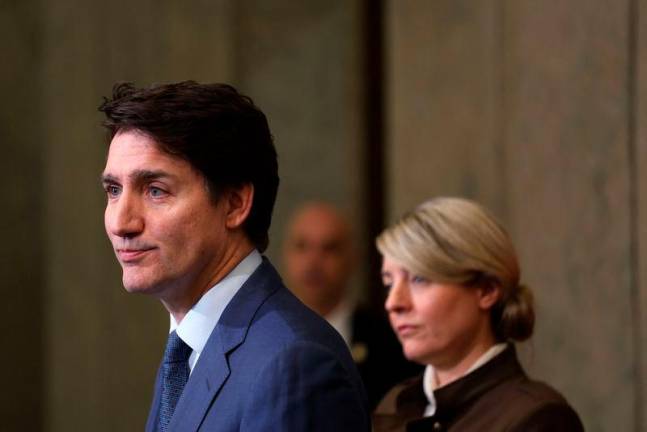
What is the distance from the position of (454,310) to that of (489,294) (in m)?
0.12

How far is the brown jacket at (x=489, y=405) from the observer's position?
3045 millimetres

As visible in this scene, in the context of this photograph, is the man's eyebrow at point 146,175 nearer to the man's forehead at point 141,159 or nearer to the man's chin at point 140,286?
the man's forehead at point 141,159

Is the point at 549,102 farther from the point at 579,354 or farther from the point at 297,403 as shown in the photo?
the point at 297,403

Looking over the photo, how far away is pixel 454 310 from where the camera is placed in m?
3.34

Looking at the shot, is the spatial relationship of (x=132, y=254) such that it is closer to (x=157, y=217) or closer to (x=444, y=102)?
(x=157, y=217)

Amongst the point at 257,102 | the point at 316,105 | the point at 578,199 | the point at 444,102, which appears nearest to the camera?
the point at 578,199

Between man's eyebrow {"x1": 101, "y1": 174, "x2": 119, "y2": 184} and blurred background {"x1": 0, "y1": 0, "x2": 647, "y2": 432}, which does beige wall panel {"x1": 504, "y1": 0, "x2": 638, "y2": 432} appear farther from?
A: man's eyebrow {"x1": 101, "y1": 174, "x2": 119, "y2": 184}

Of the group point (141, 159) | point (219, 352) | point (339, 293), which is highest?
point (141, 159)

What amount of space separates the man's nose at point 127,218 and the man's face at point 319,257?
2.75 metres

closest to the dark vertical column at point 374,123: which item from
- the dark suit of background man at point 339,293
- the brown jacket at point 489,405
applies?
the dark suit of background man at point 339,293

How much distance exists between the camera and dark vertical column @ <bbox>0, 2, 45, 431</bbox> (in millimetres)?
6340

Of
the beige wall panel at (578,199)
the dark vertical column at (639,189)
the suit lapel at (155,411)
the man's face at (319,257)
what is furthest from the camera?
the man's face at (319,257)

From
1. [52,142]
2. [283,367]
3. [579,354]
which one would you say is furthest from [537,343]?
[52,142]

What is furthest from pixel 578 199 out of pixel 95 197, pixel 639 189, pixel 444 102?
pixel 95 197
